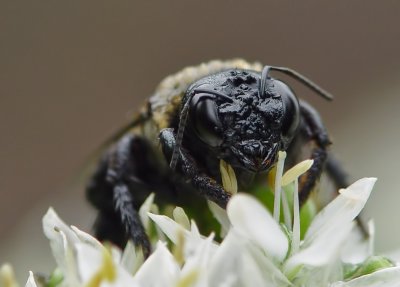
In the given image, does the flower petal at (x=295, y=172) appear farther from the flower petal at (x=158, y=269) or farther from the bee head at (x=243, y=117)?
the flower petal at (x=158, y=269)

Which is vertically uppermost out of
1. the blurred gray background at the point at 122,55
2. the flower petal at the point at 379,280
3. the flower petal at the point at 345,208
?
the flower petal at the point at 345,208

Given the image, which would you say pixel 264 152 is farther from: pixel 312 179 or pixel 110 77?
pixel 110 77

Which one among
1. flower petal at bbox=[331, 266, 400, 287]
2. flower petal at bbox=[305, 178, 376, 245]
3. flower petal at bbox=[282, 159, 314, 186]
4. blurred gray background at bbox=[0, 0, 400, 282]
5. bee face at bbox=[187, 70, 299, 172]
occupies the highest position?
bee face at bbox=[187, 70, 299, 172]

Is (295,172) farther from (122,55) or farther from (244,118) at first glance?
(122,55)

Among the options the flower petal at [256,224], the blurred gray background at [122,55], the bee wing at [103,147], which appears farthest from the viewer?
the blurred gray background at [122,55]

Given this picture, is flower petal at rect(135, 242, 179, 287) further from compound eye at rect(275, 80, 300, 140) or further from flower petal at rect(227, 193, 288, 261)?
compound eye at rect(275, 80, 300, 140)

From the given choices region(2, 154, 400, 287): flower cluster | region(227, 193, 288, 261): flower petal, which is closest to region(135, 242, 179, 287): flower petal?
region(2, 154, 400, 287): flower cluster

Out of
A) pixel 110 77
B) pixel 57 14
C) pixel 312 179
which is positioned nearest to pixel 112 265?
pixel 312 179

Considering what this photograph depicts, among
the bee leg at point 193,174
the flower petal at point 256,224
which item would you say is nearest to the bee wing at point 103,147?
the bee leg at point 193,174

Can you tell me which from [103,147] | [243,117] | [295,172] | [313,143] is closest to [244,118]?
[243,117]
